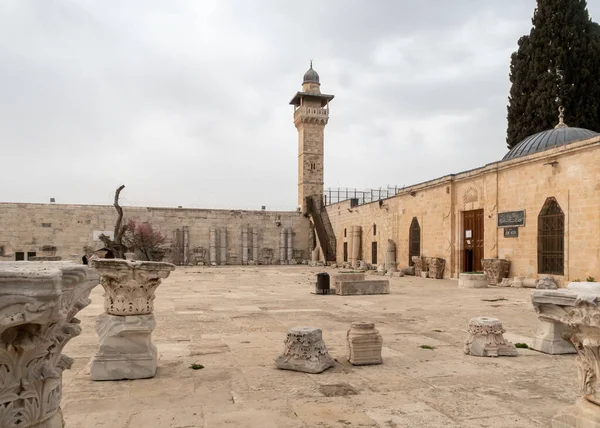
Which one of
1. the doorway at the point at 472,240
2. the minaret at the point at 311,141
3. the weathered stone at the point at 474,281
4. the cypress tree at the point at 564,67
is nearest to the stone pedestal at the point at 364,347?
the weathered stone at the point at 474,281

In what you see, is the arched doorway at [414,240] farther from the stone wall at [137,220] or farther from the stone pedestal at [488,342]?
the stone pedestal at [488,342]

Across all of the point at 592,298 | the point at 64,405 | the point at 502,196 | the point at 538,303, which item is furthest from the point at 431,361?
the point at 502,196

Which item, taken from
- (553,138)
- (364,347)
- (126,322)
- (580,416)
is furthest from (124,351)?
(553,138)

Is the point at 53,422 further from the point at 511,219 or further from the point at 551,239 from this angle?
the point at 511,219

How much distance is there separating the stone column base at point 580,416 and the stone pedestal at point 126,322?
388 cm

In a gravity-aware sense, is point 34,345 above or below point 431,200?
below

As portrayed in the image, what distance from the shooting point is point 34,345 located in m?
2.42

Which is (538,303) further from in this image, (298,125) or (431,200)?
(298,125)

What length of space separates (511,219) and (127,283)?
1514 centimetres

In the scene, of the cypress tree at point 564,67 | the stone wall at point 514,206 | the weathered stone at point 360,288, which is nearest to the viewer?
the stone wall at point 514,206

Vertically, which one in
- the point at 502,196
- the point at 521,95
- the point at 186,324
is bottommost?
the point at 186,324

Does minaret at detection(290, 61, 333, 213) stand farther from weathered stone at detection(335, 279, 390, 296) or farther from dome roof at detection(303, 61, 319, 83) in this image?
weathered stone at detection(335, 279, 390, 296)

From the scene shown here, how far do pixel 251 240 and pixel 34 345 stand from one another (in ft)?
106

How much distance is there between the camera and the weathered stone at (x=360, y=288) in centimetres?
1391
